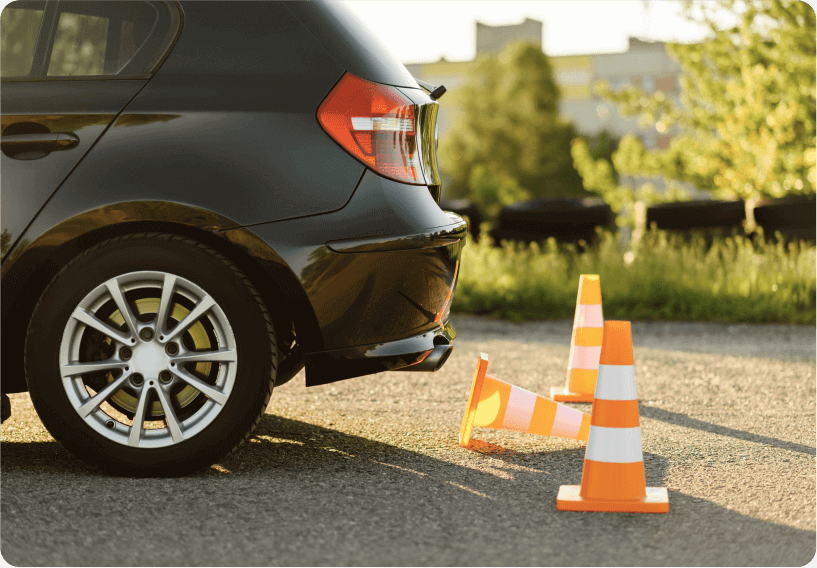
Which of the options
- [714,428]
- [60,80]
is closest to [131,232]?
[60,80]

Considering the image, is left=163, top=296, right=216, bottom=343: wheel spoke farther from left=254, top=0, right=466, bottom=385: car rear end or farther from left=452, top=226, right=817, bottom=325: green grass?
left=452, top=226, right=817, bottom=325: green grass

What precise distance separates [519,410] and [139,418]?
5.49 ft

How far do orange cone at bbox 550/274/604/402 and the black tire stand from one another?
238 cm

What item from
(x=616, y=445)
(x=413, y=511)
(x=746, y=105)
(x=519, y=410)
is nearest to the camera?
(x=413, y=511)

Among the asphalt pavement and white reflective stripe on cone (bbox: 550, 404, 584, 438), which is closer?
the asphalt pavement

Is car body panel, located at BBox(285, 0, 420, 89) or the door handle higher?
car body panel, located at BBox(285, 0, 420, 89)

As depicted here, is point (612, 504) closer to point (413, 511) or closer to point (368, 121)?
point (413, 511)

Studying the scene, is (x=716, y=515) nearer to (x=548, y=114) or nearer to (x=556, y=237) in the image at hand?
(x=556, y=237)

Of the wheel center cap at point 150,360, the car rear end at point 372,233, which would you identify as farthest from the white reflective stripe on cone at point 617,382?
the wheel center cap at point 150,360

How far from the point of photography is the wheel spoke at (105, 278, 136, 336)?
3.43 metres

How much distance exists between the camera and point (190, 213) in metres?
3.40

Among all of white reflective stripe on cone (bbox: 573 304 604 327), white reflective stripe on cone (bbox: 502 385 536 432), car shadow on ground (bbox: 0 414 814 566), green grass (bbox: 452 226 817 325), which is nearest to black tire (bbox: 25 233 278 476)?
car shadow on ground (bbox: 0 414 814 566)

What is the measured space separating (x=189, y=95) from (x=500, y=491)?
6.44 ft

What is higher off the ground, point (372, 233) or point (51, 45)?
point (51, 45)
